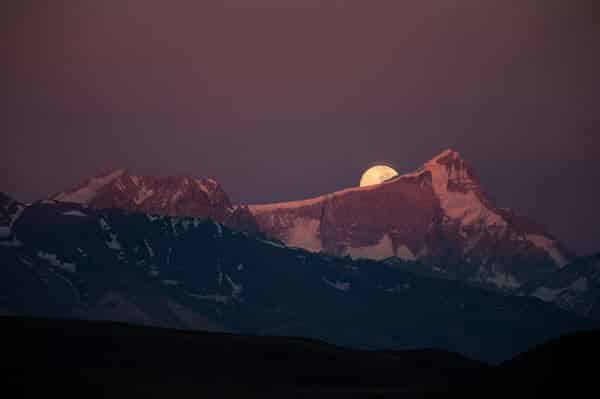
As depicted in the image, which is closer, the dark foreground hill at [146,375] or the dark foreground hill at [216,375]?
the dark foreground hill at [216,375]

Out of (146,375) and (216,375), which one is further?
(216,375)

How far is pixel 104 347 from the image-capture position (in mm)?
199250

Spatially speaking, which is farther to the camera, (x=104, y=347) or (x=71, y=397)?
(x=104, y=347)

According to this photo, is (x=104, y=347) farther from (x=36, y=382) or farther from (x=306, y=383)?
(x=36, y=382)

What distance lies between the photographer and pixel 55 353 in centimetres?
18838

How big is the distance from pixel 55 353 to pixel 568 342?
85.4 m

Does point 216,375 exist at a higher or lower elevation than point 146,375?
higher

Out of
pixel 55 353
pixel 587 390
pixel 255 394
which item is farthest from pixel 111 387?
pixel 587 390

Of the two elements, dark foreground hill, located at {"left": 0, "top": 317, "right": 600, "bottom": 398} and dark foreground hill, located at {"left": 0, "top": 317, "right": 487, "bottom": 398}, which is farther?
dark foreground hill, located at {"left": 0, "top": 317, "right": 487, "bottom": 398}

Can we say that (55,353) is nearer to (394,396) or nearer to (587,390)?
(394,396)

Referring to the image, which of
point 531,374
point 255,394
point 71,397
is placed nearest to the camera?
point 531,374

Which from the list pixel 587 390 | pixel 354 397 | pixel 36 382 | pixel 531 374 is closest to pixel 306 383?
pixel 354 397

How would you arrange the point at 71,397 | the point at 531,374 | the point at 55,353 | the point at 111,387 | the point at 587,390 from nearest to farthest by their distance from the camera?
1. the point at 587,390
2. the point at 531,374
3. the point at 71,397
4. the point at 111,387
5. the point at 55,353

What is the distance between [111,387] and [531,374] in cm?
5621
